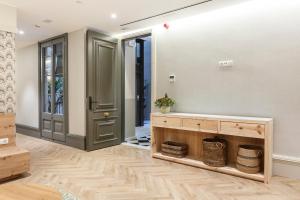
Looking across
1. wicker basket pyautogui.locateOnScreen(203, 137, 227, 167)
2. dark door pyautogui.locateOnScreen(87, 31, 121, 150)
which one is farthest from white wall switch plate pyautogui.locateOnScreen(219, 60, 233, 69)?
dark door pyautogui.locateOnScreen(87, 31, 121, 150)

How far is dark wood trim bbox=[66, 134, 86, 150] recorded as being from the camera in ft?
15.2

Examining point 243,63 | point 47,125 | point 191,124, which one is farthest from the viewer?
point 47,125

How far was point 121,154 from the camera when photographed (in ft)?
14.2

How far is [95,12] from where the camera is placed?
3693mm

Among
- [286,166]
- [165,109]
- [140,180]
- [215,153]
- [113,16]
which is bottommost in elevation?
[140,180]

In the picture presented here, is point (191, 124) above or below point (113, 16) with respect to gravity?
below

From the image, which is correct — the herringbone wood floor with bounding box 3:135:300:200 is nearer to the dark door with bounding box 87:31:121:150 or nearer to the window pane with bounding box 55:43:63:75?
the dark door with bounding box 87:31:121:150

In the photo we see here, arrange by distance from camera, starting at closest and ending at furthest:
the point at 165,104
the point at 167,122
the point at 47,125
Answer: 1. the point at 167,122
2. the point at 165,104
3. the point at 47,125

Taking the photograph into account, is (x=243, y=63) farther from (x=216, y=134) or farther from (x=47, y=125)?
(x=47, y=125)

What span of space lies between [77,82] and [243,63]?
3302 mm

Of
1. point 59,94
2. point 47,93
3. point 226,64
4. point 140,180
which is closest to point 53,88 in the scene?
point 59,94

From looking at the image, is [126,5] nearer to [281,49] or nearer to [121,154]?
[281,49]

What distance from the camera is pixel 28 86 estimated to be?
20.7 feet

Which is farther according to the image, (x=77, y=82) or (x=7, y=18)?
(x=77, y=82)
